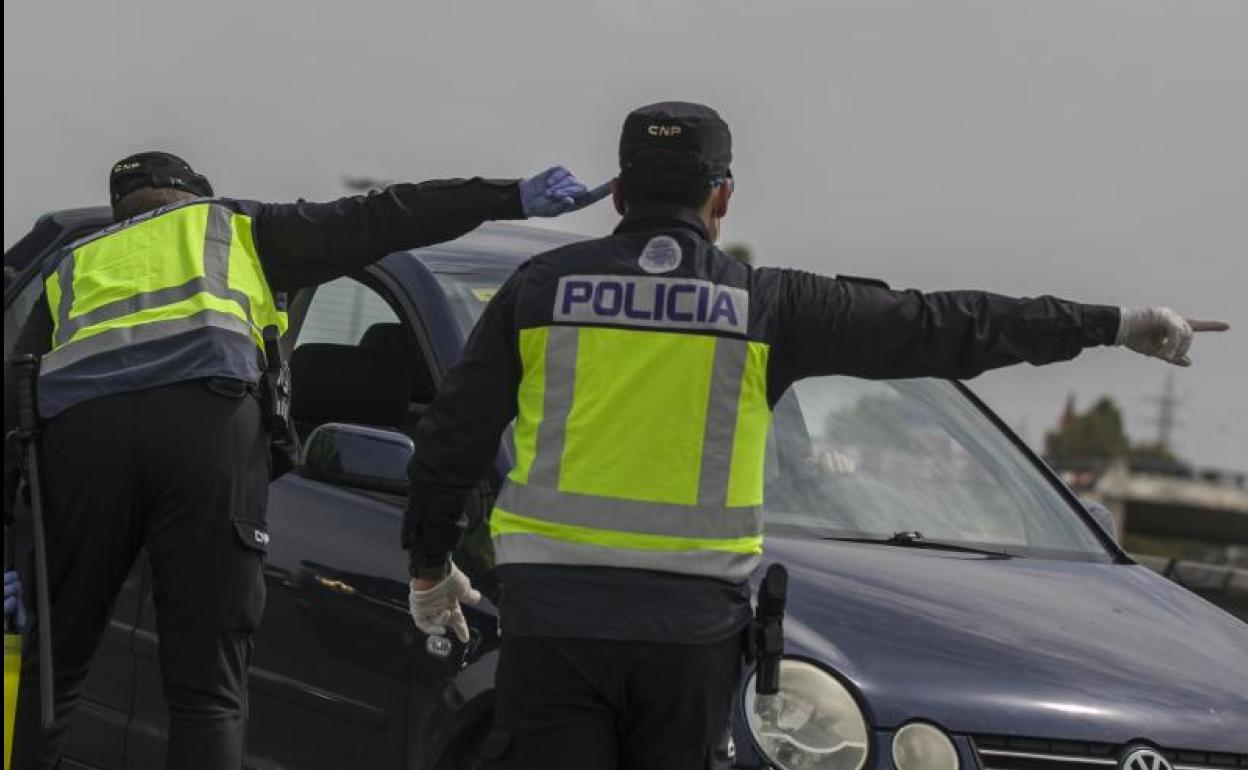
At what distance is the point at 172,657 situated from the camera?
16.5ft

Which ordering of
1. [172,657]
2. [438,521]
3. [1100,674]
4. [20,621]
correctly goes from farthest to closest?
[20,621], [172,657], [1100,674], [438,521]

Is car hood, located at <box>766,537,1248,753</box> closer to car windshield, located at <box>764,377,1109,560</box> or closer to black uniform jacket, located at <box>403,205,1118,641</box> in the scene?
car windshield, located at <box>764,377,1109,560</box>

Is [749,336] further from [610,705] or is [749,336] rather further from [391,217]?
[391,217]

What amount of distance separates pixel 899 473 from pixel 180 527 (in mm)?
1677

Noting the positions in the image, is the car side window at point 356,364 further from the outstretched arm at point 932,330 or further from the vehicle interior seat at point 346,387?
the outstretched arm at point 932,330

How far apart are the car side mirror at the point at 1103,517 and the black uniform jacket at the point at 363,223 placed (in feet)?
5.85

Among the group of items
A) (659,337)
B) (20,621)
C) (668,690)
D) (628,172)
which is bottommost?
(20,621)

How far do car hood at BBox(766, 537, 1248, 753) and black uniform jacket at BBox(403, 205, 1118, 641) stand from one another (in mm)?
542

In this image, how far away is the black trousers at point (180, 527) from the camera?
195 inches

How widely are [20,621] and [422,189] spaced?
1317 millimetres

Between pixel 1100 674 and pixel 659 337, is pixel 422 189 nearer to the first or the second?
pixel 659 337

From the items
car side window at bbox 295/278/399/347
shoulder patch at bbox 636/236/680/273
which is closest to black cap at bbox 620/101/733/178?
shoulder patch at bbox 636/236/680/273

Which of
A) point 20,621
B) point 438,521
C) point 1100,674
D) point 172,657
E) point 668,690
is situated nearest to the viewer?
point 668,690

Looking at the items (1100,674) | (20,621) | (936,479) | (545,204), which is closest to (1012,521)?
(936,479)
